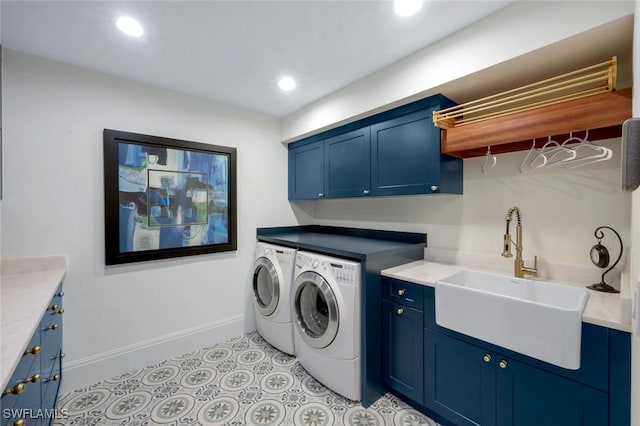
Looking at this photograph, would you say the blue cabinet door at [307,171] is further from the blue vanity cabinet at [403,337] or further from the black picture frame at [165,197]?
the blue vanity cabinet at [403,337]

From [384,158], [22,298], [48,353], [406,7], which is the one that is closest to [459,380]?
[384,158]

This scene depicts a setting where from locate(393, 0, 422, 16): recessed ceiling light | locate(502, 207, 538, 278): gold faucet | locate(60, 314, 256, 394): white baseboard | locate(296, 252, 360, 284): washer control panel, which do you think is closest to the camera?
locate(393, 0, 422, 16): recessed ceiling light

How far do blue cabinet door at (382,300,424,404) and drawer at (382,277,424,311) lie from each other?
3cm

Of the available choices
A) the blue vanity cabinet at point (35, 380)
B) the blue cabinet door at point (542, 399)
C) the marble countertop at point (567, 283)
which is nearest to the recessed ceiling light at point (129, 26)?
the blue vanity cabinet at point (35, 380)

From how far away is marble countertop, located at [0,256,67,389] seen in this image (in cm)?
82

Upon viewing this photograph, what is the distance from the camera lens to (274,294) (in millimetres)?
2414

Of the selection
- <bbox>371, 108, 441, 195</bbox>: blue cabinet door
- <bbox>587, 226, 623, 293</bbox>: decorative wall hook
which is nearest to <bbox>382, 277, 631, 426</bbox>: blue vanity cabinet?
<bbox>587, 226, 623, 293</bbox>: decorative wall hook

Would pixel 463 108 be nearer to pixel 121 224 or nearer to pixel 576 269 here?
pixel 576 269

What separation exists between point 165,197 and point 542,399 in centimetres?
277

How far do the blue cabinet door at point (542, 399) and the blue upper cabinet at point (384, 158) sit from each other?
1105 millimetres

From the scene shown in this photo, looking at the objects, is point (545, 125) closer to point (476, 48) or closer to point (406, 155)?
point (476, 48)

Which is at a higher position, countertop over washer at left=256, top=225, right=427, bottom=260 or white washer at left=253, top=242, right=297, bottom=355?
countertop over washer at left=256, top=225, right=427, bottom=260

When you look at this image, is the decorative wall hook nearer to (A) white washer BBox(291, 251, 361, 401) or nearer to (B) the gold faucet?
(B) the gold faucet

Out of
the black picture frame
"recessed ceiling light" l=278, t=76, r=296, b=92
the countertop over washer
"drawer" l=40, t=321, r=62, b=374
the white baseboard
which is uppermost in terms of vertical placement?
"recessed ceiling light" l=278, t=76, r=296, b=92
